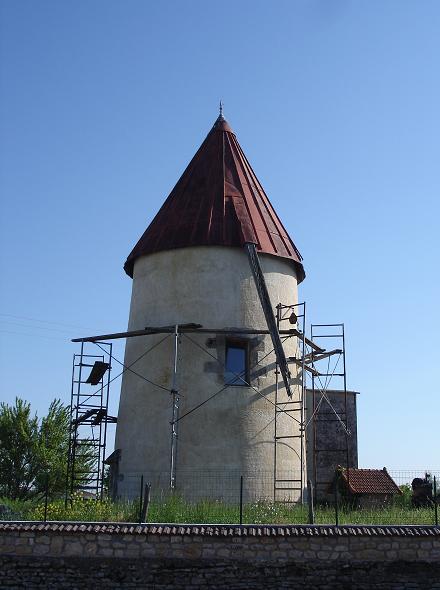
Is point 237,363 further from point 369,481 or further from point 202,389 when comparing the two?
point 369,481

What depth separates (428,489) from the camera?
21.6 m

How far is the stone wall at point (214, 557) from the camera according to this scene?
1400 centimetres

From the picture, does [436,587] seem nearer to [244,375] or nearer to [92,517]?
[92,517]

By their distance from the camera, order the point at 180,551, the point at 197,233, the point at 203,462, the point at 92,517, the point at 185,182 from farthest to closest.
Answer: the point at 185,182, the point at 197,233, the point at 203,462, the point at 92,517, the point at 180,551

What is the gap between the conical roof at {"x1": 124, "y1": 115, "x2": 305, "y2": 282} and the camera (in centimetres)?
2270

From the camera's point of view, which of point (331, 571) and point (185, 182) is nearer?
point (331, 571)

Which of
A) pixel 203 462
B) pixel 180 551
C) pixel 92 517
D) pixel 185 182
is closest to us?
pixel 180 551

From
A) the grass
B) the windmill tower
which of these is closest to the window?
the windmill tower

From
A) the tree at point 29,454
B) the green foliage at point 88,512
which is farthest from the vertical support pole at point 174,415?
the tree at point 29,454

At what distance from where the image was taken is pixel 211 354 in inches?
850

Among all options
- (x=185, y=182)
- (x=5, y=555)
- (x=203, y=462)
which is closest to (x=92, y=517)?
(x=5, y=555)

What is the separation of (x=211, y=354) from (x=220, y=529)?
7.81 metres

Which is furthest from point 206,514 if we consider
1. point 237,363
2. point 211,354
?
point 237,363

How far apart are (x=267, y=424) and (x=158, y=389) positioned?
308 centimetres
